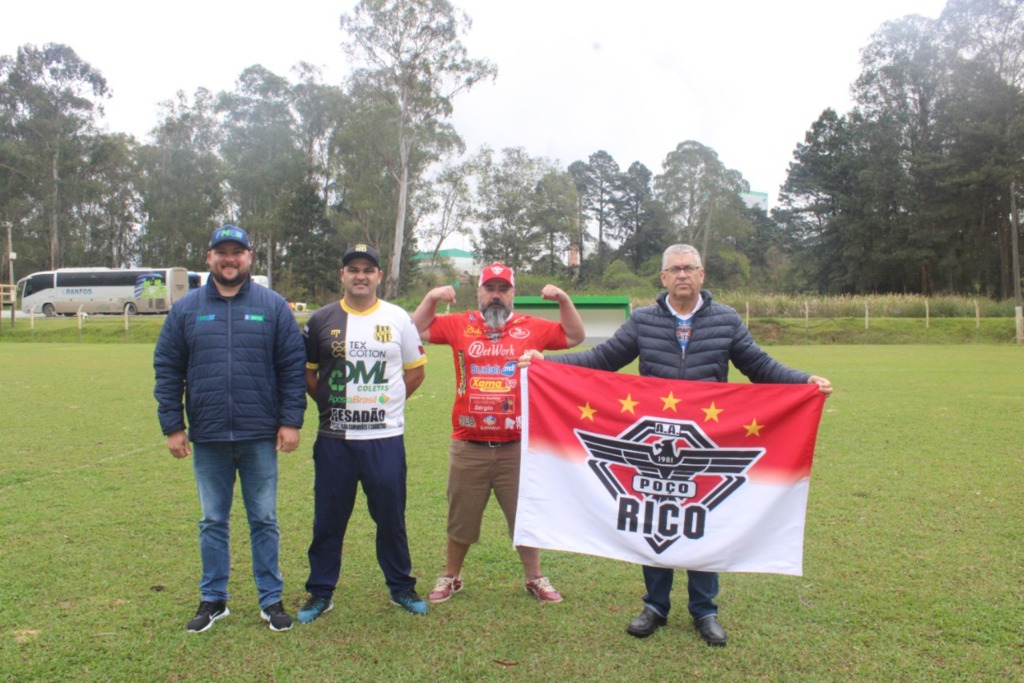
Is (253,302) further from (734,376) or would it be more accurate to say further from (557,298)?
(734,376)

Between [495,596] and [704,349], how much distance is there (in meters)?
1.89

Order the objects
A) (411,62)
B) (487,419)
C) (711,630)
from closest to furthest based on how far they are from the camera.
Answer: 1. (711,630)
2. (487,419)
3. (411,62)

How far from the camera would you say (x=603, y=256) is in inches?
2682

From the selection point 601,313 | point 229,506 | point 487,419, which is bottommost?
point 229,506

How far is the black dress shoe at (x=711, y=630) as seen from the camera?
3678 millimetres

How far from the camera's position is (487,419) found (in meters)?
4.24

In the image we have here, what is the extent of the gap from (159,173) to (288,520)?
63.0 meters

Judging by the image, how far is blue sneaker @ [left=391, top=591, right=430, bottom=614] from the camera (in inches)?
159

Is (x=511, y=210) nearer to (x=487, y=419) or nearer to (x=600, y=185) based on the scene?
(x=600, y=185)

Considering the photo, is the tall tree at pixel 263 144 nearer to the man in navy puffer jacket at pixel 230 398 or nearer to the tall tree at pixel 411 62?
the tall tree at pixel 411 62

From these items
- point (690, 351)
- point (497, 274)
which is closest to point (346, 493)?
point (497, 274)

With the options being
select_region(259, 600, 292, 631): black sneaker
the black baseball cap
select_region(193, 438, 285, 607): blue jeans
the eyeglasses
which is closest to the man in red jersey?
the black baseball cap

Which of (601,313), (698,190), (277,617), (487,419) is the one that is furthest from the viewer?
(698,190)

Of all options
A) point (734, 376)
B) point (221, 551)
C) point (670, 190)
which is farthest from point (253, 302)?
point (670, 190)
